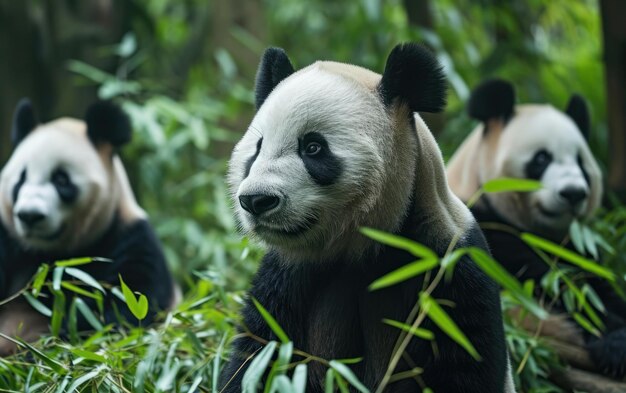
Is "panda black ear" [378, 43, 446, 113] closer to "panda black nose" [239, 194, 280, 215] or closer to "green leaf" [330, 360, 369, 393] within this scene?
"panda black nose" [239, 194, 280, 215]

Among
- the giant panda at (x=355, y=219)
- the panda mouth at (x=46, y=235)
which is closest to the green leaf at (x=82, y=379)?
the giant panda at (x=355, y=219)

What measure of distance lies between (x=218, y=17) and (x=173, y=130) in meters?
1.82

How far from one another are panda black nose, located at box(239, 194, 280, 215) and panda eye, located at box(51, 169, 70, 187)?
83.1 inches

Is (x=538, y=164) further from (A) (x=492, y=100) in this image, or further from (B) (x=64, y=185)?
(B) (x=64, y=185)

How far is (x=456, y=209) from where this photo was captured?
8.14 ft

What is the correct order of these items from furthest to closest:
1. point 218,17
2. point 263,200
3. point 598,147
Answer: point 218,17
point 598,147
point 263,200

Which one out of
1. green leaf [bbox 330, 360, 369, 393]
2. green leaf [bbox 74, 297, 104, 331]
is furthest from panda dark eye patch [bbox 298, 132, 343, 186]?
green leaf [bbox 74, 297, 104, 331]

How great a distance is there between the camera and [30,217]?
389 centimetres

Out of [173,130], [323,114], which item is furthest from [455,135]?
[323,114]

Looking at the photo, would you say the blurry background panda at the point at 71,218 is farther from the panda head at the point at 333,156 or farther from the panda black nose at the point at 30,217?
the panda head at the point at 333,156

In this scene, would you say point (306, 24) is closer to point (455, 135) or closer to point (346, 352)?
point (455, 135)

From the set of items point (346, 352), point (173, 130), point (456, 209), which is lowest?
point (173, 130)

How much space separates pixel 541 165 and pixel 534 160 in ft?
0.13

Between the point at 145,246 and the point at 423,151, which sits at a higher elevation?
the point at 423,151
